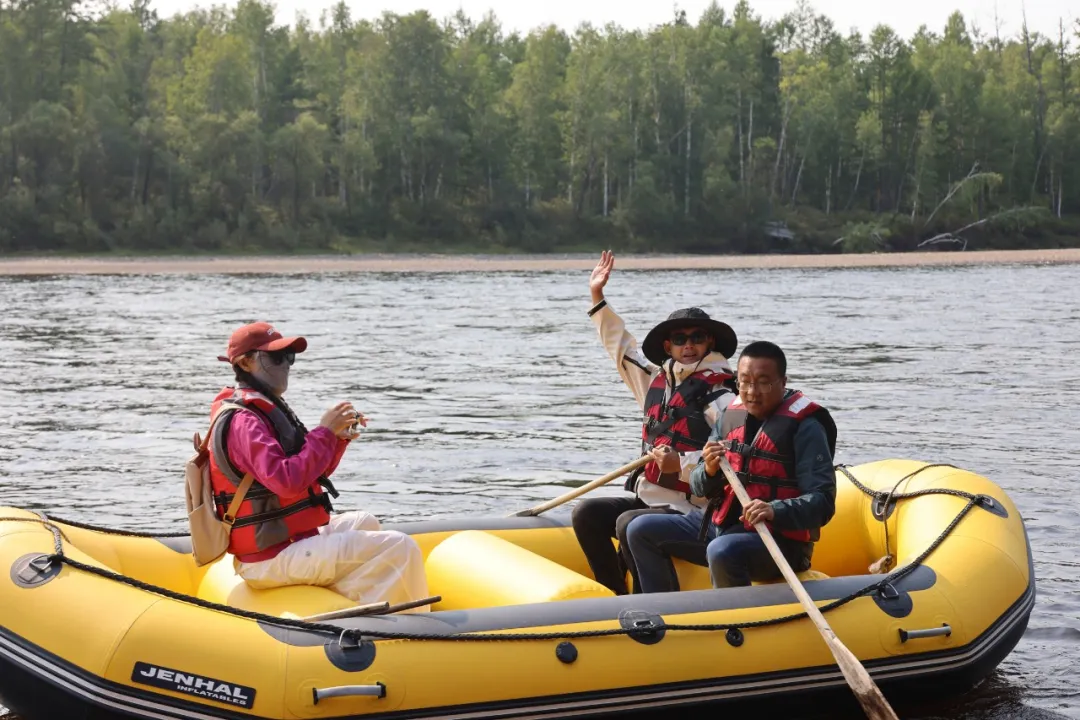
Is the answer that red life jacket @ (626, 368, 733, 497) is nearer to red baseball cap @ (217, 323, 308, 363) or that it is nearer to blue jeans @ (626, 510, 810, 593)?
blue jeans @ (626, 510, 810, 593)

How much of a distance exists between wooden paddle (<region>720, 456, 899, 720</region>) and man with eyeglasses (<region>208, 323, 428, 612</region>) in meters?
1.12

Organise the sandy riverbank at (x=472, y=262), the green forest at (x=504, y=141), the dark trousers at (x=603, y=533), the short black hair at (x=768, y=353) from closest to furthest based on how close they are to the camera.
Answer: the short black hair at (x=768, y=353) → the dark trousers at (x=603, y=533) → the sandy riverbank at (x=472, y=262) → the green forest at (x=504, y=141)

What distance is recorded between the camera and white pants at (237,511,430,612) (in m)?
4.72

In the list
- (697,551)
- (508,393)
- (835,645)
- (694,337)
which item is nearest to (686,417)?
(694,337)

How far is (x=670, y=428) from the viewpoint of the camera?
5.37 meters

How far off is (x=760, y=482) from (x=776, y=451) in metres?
0.13

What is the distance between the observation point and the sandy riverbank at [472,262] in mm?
39719

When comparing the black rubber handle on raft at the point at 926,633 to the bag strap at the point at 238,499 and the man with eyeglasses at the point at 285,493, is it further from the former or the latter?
the bag strap at the point at 238,499

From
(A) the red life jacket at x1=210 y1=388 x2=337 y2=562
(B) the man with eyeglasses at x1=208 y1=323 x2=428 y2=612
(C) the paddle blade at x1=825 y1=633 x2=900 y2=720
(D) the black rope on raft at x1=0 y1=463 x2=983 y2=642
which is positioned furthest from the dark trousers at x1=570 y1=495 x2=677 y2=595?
(A) the red life jacket at x1=210 y1=388 x2=337 y2=562

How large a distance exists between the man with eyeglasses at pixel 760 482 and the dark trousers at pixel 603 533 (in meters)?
0.33

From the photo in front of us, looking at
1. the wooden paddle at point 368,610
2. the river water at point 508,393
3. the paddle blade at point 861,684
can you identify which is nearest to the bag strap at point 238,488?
the wooden paddle at point 368,610

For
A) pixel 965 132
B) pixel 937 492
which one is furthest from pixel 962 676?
pixel 965 132

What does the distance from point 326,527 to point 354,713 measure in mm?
730

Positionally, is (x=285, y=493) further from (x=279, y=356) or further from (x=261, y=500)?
(x=279, y=356)
